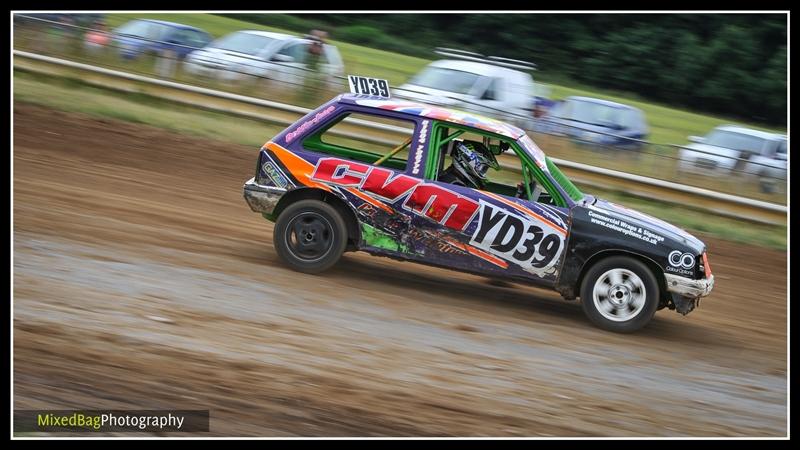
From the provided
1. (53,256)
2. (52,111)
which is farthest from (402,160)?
(52,111)

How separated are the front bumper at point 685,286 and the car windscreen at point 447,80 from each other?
9.30 metres

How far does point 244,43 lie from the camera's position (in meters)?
18.7

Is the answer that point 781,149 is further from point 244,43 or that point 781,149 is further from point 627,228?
point 244,43

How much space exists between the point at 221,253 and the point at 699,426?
16.4 feet

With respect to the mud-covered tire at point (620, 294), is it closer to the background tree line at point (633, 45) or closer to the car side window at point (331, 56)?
the car side window at point (331, 56)

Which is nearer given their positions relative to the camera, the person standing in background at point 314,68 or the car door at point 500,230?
the car door at point 500,230

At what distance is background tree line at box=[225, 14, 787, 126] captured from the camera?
26969 mm

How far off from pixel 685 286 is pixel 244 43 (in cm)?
1251

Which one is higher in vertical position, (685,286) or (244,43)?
(244,43)

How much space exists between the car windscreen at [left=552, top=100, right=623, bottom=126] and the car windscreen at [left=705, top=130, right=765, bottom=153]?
193 centimetres

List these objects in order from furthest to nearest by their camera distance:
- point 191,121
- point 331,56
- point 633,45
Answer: point 633,45, point 331,56, point 191,121

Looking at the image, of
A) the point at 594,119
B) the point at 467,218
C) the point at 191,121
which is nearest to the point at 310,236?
the point at 467,218

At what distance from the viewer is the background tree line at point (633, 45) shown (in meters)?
27.0

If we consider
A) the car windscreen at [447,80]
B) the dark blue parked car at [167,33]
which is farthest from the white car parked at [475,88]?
the dark blue parked car at [167,33]
